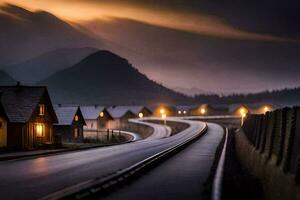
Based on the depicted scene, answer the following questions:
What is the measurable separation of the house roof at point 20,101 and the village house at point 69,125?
29.4 m

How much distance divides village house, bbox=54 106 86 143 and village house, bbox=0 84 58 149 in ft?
88.0

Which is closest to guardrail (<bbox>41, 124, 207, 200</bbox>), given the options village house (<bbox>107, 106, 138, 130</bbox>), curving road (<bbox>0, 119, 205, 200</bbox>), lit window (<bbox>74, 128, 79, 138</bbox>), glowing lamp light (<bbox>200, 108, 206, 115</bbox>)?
curving road (<bbox>0, 119, 205, 200</bbox>)

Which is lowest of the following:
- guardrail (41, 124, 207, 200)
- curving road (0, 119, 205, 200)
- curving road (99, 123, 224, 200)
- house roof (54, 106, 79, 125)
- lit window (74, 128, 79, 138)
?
lit window (74, 128, 79, 138)

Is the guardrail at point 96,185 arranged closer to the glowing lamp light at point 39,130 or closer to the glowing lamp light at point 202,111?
the glowing lamp light at point 39,130

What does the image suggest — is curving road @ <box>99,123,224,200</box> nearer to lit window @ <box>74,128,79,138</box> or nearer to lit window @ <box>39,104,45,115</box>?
lit window @ <box>39,104,45,115</box>

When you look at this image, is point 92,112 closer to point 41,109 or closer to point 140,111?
point 140,111

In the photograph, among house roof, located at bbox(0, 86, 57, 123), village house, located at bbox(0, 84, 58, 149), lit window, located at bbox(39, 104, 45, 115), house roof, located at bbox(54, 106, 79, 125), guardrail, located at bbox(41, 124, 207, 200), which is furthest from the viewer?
house roof, located at bbox(54, 106, 79, 125)

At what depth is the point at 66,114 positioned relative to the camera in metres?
91.1

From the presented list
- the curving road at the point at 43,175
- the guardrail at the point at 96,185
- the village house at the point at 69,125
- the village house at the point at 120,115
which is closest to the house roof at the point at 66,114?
the village house at the point at 69,125

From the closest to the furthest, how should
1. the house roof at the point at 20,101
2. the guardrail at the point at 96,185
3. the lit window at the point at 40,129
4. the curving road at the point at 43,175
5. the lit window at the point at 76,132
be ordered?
the guardrail at the point at 96,185
the curving road at the point at 43,175
the house roof at the point at 20,101
the lit window at the point at 40,129
the lit window at the point at 76,132

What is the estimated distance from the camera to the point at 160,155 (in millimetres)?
27047

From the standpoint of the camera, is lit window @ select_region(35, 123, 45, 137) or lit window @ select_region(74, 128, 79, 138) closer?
lit window @ select_region(35, 123, 45, 137)

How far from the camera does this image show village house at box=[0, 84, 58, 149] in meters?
53.0

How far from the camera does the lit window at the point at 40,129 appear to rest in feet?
192
